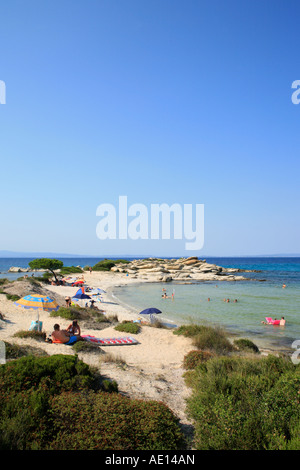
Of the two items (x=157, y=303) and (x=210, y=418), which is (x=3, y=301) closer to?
(x=157, y=303)

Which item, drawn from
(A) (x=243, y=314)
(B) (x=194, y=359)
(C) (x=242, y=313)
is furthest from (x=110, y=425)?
(C) (x=242, y=313)

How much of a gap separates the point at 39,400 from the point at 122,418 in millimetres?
1753

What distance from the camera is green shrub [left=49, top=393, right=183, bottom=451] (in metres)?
4.99

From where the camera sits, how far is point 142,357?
537 inches

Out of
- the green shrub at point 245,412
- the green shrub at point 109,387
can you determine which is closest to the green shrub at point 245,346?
the green shrub at point 245,412

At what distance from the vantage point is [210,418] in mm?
5844

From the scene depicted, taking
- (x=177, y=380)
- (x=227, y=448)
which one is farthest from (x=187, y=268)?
(x=227, y=448)

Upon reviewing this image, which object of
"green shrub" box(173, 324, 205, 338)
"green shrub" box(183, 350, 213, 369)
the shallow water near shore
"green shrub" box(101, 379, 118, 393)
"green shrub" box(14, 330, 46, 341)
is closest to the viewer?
"green shrub" box(101, 379, 118, 393)

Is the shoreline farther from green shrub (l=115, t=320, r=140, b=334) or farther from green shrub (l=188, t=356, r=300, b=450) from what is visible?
green shrub (l=188, t=356, r=300, b=450)

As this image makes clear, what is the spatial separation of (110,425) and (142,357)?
848cm

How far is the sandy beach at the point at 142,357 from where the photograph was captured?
345 inches

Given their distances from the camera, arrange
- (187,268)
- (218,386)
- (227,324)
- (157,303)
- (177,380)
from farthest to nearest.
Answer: (187,268), (157,303), (227,324), (177,380), (218,386)

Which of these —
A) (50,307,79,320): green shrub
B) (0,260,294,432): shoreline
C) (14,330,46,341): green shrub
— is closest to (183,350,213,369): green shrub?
(0,260,294,432): shoreline

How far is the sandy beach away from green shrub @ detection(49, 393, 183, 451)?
4.38 ft
